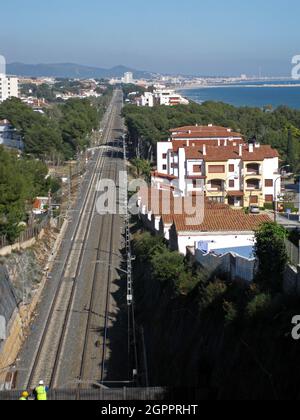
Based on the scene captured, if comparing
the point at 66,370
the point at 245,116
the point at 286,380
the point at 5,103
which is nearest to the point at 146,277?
the point at 66,370

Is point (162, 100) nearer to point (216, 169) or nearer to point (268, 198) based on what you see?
point (216, 169)

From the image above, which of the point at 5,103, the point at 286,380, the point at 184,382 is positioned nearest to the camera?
the point at 286,380

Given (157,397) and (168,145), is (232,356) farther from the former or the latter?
(168,145)

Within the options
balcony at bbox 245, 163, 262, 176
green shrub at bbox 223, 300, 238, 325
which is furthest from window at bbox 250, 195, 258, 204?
green shrub at bbox 223, 300, 238, 325

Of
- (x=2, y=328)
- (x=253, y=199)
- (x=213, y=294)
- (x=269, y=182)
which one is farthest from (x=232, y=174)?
(x=213, y=294)

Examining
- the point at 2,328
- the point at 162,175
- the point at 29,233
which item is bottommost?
the point at 2,328

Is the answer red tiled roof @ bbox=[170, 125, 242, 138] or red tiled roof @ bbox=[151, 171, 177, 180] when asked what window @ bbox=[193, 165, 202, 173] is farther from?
red tiled roof @ bbox=[170, 125, 242, 138]

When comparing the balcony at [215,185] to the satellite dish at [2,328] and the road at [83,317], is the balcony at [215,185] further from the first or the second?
the satellite dish at [2,328]
